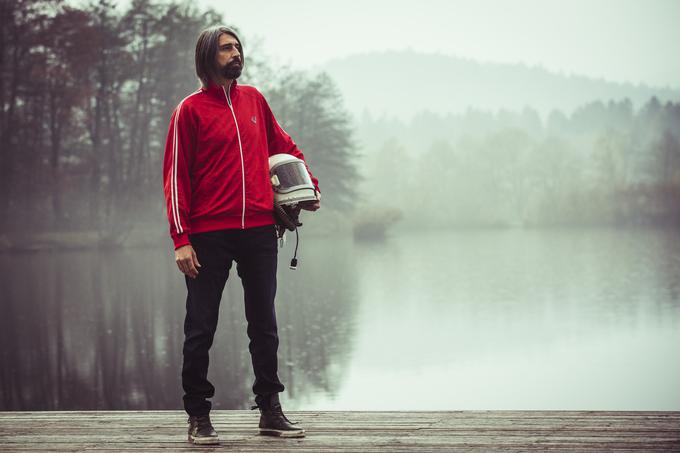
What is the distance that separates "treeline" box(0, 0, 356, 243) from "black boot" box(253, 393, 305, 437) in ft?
99.0

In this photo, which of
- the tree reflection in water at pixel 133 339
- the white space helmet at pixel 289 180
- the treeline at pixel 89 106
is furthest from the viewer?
the treeline at pixel 89 106

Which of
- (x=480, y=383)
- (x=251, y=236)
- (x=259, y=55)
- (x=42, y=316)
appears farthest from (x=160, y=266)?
(x=251, y=236)

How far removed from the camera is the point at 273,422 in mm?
3783

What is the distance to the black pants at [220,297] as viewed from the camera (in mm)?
3746

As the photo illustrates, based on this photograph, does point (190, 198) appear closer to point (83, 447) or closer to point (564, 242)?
point (83, 447)

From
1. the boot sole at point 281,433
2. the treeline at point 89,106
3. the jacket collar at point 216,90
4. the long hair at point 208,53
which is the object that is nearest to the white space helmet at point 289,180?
the jacket collar at point 216,90

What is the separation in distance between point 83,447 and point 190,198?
1173mm

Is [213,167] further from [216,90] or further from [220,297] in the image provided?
[220,297]

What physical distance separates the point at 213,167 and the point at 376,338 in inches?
418

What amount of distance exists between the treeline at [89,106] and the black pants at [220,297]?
98.8ft

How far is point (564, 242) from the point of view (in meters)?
38.7

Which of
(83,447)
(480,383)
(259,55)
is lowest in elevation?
(480,383)

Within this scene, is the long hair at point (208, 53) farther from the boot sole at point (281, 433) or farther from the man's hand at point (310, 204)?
the boot sole at point (281, 433)

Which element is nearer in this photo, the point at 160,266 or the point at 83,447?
the point at 83,447
